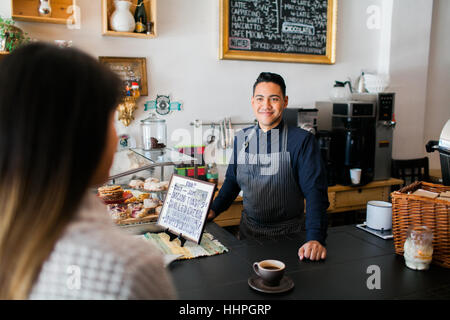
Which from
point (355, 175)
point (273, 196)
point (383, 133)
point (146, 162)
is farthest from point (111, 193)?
point (383, 133)

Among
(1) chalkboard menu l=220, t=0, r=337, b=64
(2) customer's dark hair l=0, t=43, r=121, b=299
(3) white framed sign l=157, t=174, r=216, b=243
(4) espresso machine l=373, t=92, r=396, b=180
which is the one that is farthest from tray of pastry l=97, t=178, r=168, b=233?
(4) espresso machine l=373, t=92, r=396, b=180

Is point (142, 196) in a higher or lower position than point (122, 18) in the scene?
lower

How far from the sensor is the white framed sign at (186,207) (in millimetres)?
1666

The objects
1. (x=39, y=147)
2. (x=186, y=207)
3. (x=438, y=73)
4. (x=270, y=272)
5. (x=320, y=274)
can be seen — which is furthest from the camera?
(x=438, y=73)

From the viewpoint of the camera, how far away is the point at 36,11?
9.23 feet

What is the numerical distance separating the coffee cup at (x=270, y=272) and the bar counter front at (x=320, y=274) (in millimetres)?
45

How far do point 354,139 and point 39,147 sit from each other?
11.0ft

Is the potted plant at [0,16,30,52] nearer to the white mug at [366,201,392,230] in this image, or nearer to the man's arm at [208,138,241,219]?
the man's arm at [208,138,241,219]

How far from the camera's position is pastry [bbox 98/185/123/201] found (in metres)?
2.00

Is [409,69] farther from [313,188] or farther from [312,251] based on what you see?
[312,251]

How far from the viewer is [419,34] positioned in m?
4.26

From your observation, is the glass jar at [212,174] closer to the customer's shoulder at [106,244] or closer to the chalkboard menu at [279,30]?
the chalkboard menu at [279,30]
